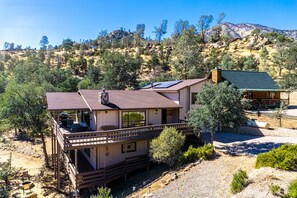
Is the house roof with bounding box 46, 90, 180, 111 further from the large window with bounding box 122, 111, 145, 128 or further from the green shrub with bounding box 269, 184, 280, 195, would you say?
the green shrub with bounding box 269, 184, 280, 195

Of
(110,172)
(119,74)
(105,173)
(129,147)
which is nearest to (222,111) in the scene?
(129,147)

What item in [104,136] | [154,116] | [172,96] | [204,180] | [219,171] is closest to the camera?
[204,180]

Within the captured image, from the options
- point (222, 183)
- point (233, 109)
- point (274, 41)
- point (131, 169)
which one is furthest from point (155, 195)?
point (274, 41)

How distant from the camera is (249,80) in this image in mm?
35219

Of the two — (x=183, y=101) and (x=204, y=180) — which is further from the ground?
(x=183, y=101)

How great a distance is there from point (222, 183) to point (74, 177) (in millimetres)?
10008

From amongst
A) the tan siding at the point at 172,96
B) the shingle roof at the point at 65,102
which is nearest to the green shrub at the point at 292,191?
the tan siding at the point at 172,96

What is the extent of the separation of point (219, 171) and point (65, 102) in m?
13.3

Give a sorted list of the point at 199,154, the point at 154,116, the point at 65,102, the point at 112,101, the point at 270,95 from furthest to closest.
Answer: the point at 270,95, the point at 154,116, the point at 112,101, the point at 65,102, the point at 199,154

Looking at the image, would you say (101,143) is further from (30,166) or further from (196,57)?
(196,57)

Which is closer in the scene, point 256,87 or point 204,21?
point 256,87

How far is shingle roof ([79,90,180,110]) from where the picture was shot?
20047 mm

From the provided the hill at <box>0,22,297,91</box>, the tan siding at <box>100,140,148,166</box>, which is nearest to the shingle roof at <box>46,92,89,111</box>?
the tan siding at <box>100,140,148,166</box>

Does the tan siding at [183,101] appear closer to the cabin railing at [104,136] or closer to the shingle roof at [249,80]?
the cabin railing at [104,136]
